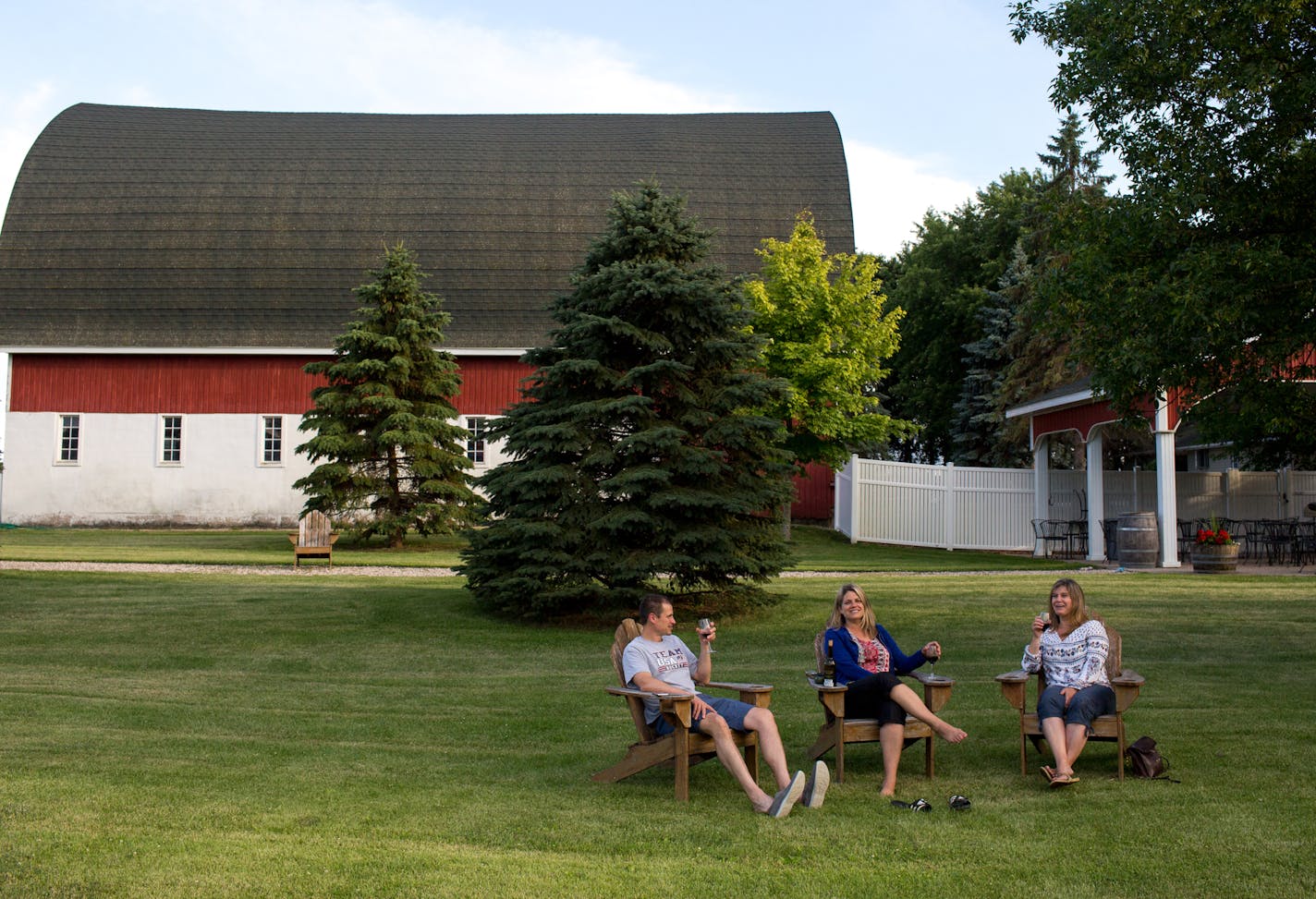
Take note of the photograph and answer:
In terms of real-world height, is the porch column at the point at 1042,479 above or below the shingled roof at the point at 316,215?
below

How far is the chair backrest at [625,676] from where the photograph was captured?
7.20 metres

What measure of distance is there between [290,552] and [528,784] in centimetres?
2008

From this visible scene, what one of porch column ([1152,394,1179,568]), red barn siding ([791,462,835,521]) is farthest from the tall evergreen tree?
porch column ([1152,394,1179,568])

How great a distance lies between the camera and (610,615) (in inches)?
607

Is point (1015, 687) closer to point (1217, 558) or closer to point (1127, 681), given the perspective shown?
point (1127, 681)

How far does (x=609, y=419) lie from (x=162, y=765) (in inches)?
341

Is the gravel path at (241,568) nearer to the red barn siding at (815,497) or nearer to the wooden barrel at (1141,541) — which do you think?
the wooden barrel at (1141,541)

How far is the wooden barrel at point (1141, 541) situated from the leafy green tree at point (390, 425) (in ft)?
44.6

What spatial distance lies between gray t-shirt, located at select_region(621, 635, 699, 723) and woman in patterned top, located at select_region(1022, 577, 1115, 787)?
211cm

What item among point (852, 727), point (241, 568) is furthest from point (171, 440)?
point (852, 727)

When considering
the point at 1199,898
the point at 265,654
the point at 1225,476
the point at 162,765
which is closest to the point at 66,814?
the point at 162,765

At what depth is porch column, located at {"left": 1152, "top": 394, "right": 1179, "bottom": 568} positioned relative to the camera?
910 inches

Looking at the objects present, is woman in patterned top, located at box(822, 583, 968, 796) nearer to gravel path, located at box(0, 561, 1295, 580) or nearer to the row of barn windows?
gravel path, located at box(0, 561, 1295, 580)

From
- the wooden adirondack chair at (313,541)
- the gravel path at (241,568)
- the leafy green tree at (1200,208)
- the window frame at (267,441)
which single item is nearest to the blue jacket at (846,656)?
the leafy green tree at (1200,208)
